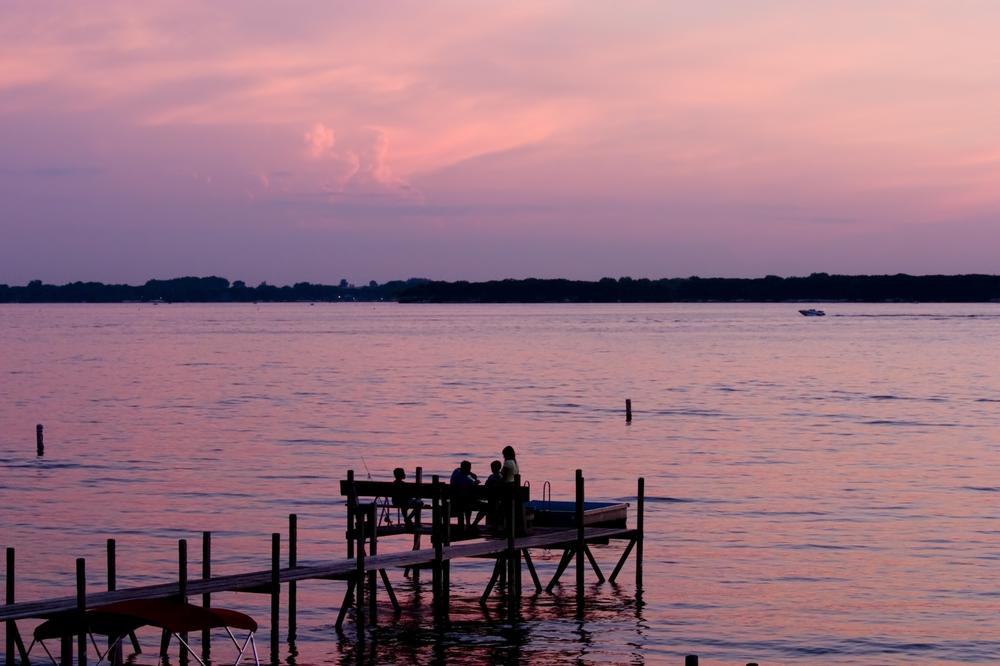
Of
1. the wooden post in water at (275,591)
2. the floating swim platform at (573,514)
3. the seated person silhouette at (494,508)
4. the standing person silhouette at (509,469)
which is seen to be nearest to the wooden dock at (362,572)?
the wooden post in water at (275,591)

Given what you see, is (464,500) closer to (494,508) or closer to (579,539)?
(494,508)

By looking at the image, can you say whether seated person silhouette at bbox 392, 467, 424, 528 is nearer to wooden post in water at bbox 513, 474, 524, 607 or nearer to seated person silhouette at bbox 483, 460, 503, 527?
seated person silhouette at bbox 483, 460, 503, 527

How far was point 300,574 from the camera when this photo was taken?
24859 millimetres

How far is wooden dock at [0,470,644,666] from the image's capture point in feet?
72.9

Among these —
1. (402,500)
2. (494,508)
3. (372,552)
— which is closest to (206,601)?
(372,552)

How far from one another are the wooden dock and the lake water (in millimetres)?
604

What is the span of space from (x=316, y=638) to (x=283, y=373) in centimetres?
10200

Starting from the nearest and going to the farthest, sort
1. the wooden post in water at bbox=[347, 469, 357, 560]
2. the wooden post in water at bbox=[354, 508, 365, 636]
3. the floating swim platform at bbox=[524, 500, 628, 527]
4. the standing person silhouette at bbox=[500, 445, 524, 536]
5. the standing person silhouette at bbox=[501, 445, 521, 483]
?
the wooden post in water at bbox=[354, 508, 365, 636] → the wooden post in water at bbox=[347, 469, 357, 560] → the standing person silhouette at bbox=[500, 445, 524, 536] → the standing person silhouette at bbox=[501, 445, 521, 483] → the floating swim platform at bbox=[524, 500, 628, 527]

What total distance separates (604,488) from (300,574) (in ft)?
88.9

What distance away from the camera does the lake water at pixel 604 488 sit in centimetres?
2830

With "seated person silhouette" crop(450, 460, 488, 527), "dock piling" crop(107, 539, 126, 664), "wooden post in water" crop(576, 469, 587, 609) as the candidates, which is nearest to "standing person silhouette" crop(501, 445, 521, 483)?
"seated person silhouette" crop(450, 460, 488, 527)

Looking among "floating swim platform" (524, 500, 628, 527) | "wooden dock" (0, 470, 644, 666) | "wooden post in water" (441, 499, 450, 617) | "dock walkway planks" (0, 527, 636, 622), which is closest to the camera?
"dock walkway planks" (0, 527, 636, 622)

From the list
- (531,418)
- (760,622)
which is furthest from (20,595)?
(531,418)

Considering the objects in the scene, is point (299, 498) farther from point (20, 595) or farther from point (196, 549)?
point (20, 595)
